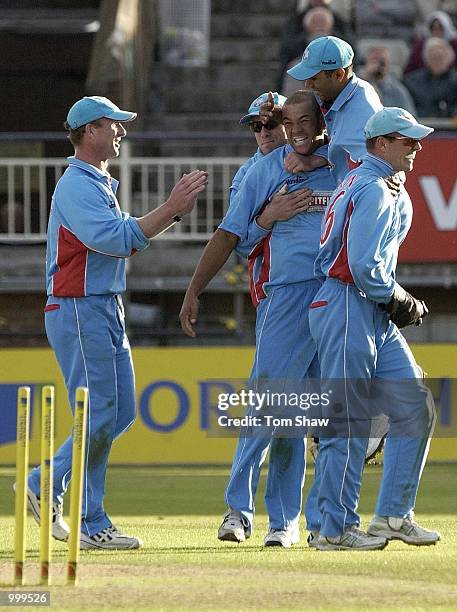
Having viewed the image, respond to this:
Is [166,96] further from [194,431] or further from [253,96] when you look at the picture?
[194,431]

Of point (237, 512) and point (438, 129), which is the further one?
point (438, 129)

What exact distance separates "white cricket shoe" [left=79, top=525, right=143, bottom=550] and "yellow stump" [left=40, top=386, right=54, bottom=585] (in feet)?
6.42

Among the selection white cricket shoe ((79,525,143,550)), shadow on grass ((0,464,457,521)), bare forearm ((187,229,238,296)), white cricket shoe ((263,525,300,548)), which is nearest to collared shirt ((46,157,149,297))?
bare forearm ((187,229,238,296))

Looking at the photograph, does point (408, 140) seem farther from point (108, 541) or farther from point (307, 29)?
point (307, 29)

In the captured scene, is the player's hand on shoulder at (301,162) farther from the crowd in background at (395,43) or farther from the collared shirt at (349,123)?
the crowd in background at (395,43)

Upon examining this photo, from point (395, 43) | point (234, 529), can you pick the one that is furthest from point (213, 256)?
point (395, 43)

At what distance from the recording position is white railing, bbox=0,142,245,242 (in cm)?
1728

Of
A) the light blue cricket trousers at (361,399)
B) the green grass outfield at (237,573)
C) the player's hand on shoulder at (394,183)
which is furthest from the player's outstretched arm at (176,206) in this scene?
the green grass outfield at (237,573)

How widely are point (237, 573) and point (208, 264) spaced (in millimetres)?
1951

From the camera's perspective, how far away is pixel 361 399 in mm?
7988

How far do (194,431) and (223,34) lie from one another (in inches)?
355

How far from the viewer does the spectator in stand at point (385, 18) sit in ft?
70.7

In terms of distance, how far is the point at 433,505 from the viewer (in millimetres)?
11164

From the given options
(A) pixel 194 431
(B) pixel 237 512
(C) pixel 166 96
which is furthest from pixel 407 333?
(B) pixel 237 512
